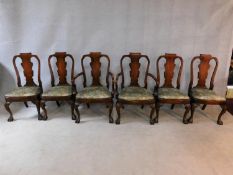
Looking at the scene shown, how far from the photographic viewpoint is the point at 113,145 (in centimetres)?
285

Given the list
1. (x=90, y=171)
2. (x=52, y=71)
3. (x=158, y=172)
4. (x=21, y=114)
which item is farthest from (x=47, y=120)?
(x=158, y=172)

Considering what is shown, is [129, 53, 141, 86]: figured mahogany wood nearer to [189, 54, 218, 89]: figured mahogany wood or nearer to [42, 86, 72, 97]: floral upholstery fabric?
[189, 54, 218, 89]: figured mahogany wood

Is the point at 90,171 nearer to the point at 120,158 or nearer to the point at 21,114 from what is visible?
the point at 120,158

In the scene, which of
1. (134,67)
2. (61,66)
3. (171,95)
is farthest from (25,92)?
(171,95)

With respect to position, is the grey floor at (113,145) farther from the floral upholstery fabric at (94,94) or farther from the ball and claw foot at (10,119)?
the floral upholstery fabric at (94,94)

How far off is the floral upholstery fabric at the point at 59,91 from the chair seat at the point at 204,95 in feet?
5.78

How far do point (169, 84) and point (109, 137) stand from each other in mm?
1256

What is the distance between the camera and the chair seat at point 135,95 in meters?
3.27

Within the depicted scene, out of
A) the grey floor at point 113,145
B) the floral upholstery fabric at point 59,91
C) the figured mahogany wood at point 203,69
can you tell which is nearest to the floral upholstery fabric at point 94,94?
the floral upholstery fabric at point 59,91

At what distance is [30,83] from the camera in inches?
143

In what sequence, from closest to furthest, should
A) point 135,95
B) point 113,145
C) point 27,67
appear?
point 113,145 < point 135,95 < point 27,67

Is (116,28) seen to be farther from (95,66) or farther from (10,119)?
(10,119)

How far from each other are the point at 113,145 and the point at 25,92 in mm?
1470

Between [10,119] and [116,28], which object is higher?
[116,28]
